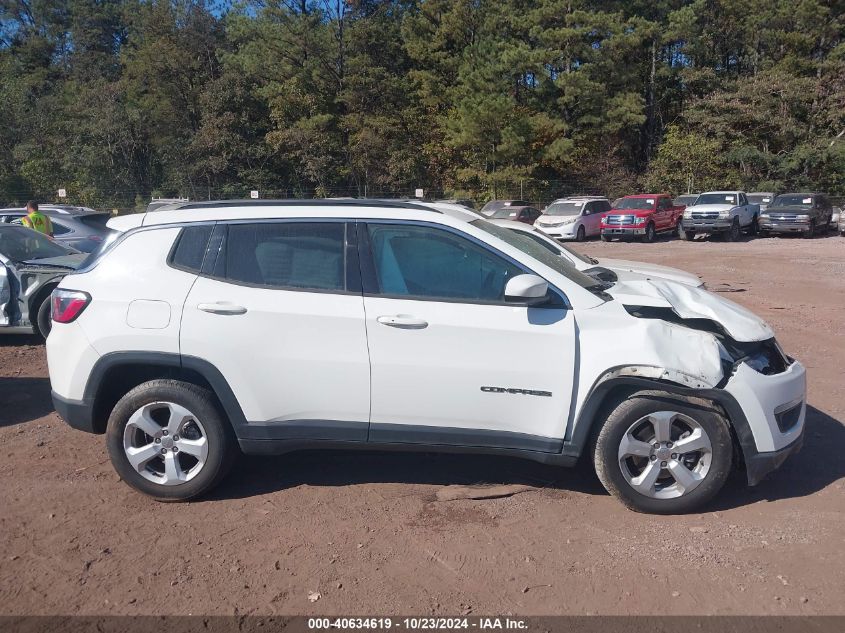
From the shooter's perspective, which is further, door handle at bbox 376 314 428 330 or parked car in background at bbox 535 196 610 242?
parked car in background at bbox 535 196 610 242

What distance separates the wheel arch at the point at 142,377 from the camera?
14.4ft

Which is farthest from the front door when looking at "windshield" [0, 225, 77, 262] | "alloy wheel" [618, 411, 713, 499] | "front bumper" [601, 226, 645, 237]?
"front bumper" [601, 226, 645, 237]

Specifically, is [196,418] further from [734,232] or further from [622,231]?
Answer: [734,232]

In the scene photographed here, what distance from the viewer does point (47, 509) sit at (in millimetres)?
4488

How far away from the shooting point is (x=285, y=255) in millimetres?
4508

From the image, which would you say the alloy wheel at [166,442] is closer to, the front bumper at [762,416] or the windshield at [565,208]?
the front bumper at [762,416]

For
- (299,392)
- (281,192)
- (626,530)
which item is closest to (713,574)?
(626,530)

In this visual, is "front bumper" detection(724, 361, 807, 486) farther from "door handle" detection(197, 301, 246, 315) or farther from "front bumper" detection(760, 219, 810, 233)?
"front bumper" detection(760, 219, 810, 233)

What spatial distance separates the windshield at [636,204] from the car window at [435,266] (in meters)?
24.9

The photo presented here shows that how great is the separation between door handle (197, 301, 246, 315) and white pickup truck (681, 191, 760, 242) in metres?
25.5

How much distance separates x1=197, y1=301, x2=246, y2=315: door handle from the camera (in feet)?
14.3

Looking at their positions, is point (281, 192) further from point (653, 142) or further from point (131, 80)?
point (653, 142)

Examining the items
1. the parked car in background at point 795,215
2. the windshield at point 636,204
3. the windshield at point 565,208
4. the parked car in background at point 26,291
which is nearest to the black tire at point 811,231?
the parked car in background at point 795,215

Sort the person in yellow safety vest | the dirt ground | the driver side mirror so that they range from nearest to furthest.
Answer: the dirt ground
the driver side mirror
the person in yellow safety vest
